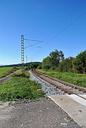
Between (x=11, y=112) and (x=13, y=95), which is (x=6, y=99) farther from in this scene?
(x=11, y=112)

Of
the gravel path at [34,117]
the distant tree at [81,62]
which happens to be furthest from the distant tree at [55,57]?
the gravel path at [34,117]

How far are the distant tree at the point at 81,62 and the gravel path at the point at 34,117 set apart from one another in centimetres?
7956

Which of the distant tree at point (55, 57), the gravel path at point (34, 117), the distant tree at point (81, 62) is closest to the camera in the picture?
the gravel path at point (34, 117)

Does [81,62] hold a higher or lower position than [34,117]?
higher

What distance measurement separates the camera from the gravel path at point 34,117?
10.7m

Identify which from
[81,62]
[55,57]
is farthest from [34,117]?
[55,57]

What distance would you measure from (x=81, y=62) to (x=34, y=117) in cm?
8352

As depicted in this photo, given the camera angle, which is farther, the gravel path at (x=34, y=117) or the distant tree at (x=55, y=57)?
the distant tree at (x=55, y=57)

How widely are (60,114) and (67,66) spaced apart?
4063 inches

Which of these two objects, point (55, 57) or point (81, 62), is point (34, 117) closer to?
point (81, 62)

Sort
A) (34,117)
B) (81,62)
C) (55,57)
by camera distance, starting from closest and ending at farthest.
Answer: (34,117) → (81,62) → (55,57)

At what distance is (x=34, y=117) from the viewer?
12234 mm

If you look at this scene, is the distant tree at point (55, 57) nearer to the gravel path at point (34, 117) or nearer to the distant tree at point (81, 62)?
the distant tree at point (81, 62)

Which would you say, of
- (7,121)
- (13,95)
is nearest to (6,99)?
(13,95)
